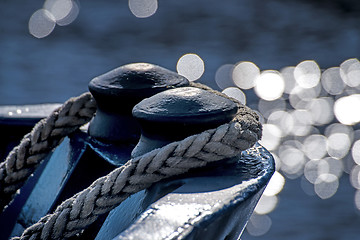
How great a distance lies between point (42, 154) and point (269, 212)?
2.42 m

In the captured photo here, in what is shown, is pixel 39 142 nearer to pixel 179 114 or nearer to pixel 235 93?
pixel 179 114

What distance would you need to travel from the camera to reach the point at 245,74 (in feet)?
20.2

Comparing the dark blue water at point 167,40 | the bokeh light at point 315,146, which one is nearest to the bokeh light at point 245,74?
the dark blue water at point 167,40

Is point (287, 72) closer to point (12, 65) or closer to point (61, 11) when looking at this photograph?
point (12, 65)

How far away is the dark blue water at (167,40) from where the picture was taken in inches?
240

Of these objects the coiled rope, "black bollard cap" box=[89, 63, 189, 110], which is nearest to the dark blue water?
"black bollard cap" box=[89, 63, 189, 110]

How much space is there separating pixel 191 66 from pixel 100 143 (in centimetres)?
Result: 482

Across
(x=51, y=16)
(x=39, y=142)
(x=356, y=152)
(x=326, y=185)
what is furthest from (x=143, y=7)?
(x=39, y=142)

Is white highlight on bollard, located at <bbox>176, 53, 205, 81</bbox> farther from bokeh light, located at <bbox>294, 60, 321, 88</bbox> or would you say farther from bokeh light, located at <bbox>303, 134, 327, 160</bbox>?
bokeh light, located at <bbox>303, 134, 327, 160</bbox>

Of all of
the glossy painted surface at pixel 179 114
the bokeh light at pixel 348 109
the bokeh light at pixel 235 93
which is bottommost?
the bokeh light at pixel 348 109

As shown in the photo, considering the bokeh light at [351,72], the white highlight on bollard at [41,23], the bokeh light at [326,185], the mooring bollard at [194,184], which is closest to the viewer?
the mooring bollard at [194,184]

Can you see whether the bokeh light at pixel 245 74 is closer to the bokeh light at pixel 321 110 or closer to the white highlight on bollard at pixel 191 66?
the white highlight on bollard at pixel 191 66

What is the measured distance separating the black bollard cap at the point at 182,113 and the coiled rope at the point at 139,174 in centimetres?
2

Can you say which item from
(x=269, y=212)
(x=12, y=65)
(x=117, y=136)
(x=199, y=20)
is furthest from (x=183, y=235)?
(x=199, y=20)
